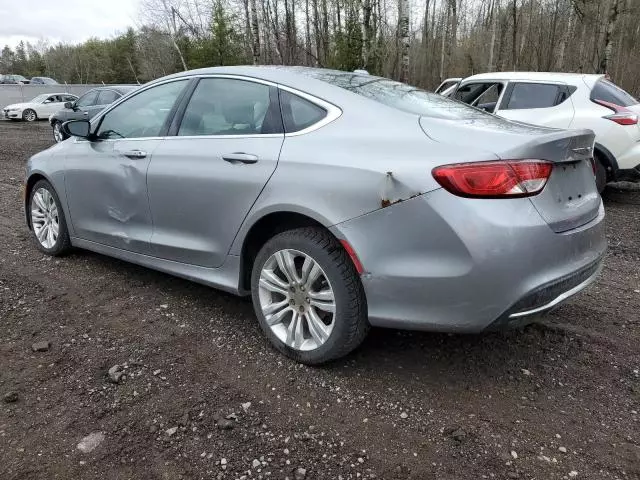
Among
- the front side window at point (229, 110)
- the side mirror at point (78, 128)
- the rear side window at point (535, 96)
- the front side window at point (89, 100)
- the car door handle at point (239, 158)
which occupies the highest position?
the front side window at point (229, 110)

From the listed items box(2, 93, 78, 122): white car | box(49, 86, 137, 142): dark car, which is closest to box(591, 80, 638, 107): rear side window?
box(49, 86, 137, 142): dark car

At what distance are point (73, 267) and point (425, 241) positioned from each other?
3.36 meters

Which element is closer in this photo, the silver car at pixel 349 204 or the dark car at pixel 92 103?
the silver car at pixel 349 204

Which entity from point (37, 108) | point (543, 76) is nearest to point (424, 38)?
point (37, 108)

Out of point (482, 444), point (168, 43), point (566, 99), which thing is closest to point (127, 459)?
point (482, 444)

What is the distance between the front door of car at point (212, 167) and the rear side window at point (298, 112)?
5cm

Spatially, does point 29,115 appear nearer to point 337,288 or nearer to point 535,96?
point 535,96

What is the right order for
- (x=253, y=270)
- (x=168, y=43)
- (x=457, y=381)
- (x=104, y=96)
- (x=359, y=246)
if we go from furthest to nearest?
1. (x=168, y=43)
2. (x=104, y=96)
3. (x=253, y=270)
4. (x=457, y=381)
5. (x=359, y=246)

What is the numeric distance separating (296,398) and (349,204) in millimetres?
1009

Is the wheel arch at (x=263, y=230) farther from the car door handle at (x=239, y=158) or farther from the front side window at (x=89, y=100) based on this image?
the front side window at (x=89, y=100)

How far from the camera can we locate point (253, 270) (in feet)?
10.1

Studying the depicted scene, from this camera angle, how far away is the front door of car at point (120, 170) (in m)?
3.67

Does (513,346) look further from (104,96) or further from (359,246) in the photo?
(104,96)

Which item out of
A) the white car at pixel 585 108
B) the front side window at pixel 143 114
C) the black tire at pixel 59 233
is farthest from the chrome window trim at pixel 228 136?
the white car at pixel 585 108
